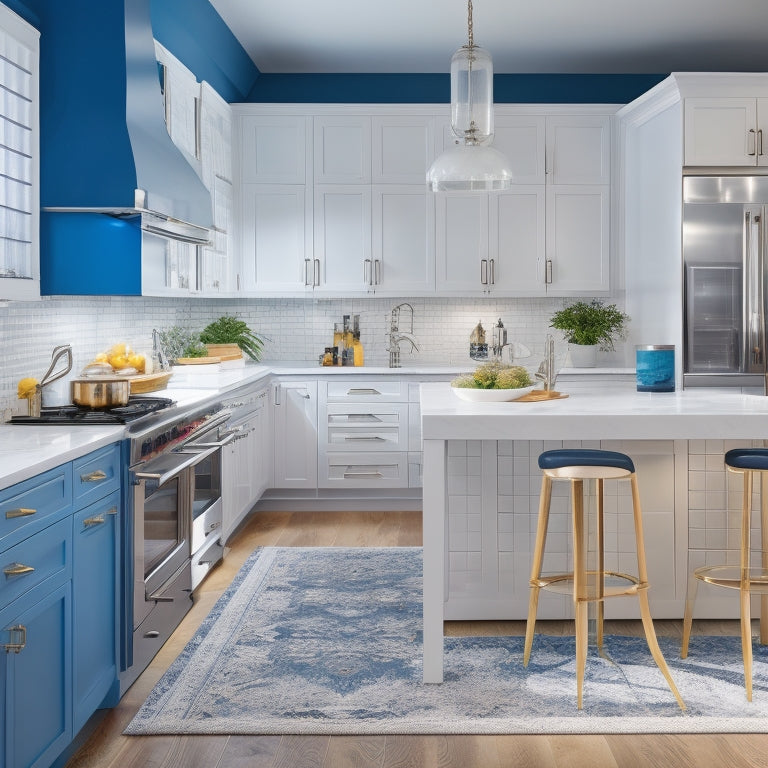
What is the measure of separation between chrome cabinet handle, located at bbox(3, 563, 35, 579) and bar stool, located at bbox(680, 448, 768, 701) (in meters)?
2.25

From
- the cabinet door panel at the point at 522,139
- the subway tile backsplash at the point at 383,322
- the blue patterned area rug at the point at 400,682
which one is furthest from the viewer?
the subway tile backsplash at the point at 383,322

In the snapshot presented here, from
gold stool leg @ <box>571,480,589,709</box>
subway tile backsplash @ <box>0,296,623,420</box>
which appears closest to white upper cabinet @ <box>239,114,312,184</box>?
subway tile backsplash @ <box>0,296,623,420</box>

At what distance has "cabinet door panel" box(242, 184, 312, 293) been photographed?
251 inches

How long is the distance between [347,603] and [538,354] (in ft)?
10.8

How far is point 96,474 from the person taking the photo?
2.84 meters

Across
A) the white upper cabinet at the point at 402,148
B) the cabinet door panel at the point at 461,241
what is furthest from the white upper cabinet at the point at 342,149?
the cabinet door panel at the point at 461,241

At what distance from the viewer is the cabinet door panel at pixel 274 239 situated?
251 inches

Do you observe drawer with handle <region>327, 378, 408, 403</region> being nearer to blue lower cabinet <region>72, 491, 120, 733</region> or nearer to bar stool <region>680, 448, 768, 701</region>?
bar stool <region>680, 448, 768, 701</region>

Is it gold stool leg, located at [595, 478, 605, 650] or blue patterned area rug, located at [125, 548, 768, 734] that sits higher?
gold stool leg, located at [595, 478, 605, 650]

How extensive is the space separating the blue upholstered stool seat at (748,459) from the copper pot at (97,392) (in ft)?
7.46

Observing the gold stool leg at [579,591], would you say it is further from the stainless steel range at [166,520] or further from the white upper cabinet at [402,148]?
the white upper cabinet at [402,148]

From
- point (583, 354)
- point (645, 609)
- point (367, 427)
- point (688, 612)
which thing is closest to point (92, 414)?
point (645, 609)

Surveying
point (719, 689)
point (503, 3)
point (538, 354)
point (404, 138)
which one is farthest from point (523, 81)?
point (719, 689)

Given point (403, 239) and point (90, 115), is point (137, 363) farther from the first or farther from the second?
point (403, 239)
